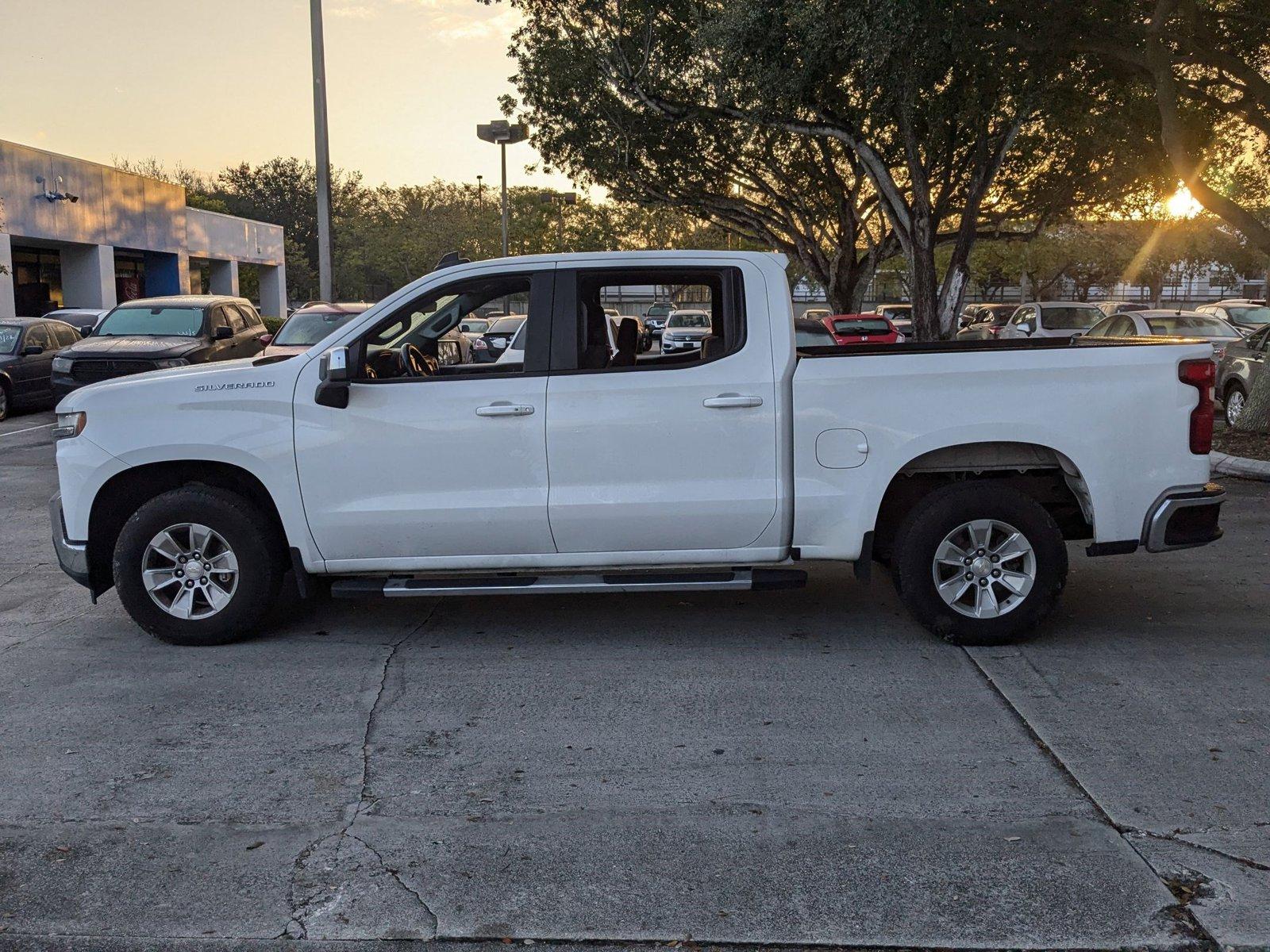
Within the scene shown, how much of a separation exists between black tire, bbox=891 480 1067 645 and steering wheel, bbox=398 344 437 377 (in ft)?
8.85

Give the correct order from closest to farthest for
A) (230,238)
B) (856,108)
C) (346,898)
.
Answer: (346,898)
(856,108)
(230,238)

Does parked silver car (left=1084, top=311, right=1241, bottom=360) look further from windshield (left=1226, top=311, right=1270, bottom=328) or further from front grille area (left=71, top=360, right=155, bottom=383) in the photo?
front grille area (left=71, top=360, right=155, bottom=383)

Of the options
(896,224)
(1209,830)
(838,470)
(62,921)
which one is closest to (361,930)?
(62,921)

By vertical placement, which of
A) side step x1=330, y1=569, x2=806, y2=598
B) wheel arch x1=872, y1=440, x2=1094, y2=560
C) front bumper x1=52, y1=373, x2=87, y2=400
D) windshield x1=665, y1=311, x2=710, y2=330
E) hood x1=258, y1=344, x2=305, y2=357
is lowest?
side step x1=330, y1=569, x2=806, y2=598

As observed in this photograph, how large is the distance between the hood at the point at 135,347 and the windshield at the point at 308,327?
4.11 ft

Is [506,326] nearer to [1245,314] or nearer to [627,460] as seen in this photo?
[1245,314]

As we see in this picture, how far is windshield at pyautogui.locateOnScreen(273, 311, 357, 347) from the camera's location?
16.4 m

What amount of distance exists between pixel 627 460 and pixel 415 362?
4.76ft

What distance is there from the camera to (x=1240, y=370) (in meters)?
15.5

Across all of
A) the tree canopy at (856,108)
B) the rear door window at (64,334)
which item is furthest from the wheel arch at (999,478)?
the rear door window at (64,334)

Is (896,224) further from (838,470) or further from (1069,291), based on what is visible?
(1069,291)

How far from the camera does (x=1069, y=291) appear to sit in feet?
282

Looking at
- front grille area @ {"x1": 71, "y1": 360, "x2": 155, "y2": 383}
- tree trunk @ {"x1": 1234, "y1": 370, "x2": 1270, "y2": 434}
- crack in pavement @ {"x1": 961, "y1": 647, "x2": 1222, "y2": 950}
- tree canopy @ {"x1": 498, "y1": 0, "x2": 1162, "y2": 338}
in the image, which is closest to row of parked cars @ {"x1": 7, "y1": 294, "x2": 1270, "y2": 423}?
front grille area @ {"x1": 71, "y1": 360, "x2": 155, "y2": 383}

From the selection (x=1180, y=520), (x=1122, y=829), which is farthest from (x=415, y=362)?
(x=1122, y=829)
